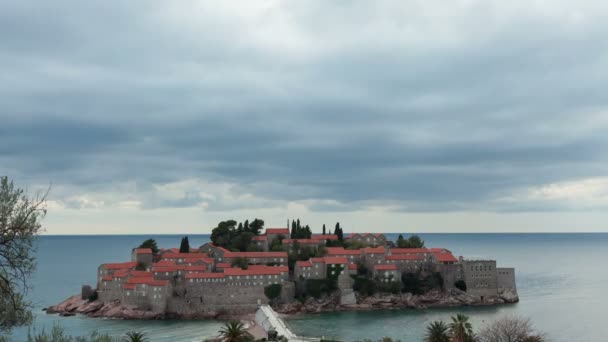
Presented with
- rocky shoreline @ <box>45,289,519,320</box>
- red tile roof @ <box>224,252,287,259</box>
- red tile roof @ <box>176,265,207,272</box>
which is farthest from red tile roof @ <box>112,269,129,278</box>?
red tile roof @ <box>224,252,287,259</box>

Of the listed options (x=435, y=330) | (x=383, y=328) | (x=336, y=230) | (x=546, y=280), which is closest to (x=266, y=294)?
(x=383, y=328)

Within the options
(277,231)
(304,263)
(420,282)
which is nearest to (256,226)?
(277,231)

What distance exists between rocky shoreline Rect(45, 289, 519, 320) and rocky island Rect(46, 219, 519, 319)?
0.16 meters

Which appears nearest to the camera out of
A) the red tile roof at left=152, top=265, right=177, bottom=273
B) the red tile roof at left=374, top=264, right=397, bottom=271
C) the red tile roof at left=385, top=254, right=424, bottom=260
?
the red tile roof at left=152, top=265, right=177, bottom=273

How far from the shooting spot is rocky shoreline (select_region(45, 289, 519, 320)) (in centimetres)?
7375

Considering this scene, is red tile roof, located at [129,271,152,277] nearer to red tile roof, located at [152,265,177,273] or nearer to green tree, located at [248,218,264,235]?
red tile roof, located at [152,265,177,273]

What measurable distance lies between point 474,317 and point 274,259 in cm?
3339

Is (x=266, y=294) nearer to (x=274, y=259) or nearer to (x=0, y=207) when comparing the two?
(x=274, y=259)

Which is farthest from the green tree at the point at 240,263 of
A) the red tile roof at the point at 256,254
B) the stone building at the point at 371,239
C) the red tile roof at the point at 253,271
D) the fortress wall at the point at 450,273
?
the fortress wall at the point at 450,273

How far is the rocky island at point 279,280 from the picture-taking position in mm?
75500

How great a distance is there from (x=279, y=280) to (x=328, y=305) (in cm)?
864

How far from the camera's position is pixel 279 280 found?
266ft

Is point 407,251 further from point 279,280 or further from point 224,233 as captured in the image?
point 224,233

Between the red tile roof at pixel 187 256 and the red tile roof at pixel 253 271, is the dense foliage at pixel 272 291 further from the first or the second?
the red tile roof at pixel 187 256
